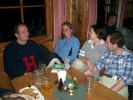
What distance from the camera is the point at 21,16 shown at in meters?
3.60

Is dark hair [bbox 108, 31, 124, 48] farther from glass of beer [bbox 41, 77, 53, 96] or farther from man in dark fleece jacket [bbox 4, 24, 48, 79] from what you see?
man in dark fleece jacket [bbox 4, 24, 48, 79]

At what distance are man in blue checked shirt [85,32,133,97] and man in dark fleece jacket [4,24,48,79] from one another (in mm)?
861

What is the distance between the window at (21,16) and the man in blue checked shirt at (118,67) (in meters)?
1.61

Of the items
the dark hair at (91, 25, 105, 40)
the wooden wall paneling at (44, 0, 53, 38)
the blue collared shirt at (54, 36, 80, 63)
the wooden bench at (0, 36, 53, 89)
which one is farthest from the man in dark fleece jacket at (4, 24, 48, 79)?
the wooden wall paneling at (44, 0, 53, 38)

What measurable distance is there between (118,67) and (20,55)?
120 cm

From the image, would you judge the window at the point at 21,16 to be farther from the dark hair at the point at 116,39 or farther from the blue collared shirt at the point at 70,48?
the dark hair at the point at 116,39

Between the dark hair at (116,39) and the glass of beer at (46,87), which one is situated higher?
the dark hair at (116,39)

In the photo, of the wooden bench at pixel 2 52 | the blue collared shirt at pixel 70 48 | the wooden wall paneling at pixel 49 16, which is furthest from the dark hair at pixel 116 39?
the wooden wall paneling at pixel 49 16

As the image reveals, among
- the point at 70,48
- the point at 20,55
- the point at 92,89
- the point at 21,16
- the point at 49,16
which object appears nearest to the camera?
the point at 92,89

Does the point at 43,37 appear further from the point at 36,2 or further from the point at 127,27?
the point at 127,27

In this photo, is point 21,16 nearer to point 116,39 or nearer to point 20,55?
point 20,55

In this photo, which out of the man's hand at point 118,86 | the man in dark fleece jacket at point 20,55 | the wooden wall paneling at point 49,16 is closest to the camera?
the man's hand at point 118,86

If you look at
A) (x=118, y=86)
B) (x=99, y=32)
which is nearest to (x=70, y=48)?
(x=99, y=32)

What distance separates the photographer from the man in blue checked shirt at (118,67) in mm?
2268
